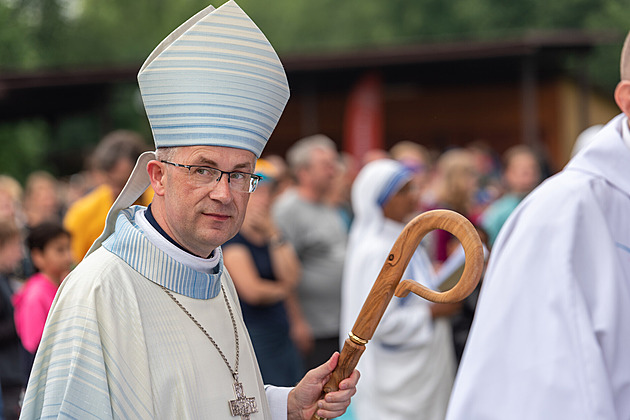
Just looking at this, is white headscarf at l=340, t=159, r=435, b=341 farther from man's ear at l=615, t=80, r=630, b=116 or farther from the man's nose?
the man's nose

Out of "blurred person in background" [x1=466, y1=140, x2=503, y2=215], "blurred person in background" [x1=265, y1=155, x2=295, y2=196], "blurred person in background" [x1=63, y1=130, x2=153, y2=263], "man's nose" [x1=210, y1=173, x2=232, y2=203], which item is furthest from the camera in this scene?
"blurred person in background" [x1=466, y1=140, x2=503, y2=215]

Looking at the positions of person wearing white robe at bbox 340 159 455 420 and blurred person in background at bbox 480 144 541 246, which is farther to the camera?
blurred person in background at bbox 480 144 541 246

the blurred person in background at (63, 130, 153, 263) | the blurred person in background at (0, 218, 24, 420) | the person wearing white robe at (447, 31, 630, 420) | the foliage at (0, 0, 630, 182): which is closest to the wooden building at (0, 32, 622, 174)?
the foliage at (0, 0, 630, 182)

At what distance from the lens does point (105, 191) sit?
5.15 m

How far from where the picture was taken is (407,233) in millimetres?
2307

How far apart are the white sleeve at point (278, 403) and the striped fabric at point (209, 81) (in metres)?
0.73

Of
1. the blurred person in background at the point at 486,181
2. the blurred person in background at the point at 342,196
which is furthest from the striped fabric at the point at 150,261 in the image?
the blurred person in background at the point at 486,181

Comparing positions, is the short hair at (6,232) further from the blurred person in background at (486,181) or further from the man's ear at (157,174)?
the blurred person in background at (486,181)

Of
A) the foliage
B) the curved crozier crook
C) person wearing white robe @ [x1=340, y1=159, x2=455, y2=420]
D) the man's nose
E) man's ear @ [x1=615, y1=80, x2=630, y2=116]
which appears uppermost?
the foliage

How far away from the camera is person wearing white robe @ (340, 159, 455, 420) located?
506cm

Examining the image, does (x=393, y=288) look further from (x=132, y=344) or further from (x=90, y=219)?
(x=90, y=219)

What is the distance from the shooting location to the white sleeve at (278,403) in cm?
246

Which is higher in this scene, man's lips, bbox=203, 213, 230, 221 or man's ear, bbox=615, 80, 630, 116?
man's ear, bbox=615, 80, 630, 116

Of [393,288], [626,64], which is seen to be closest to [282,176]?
[626,64]
